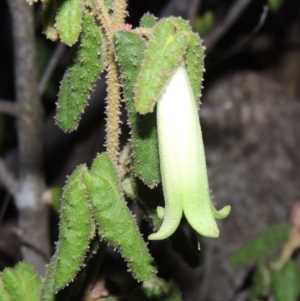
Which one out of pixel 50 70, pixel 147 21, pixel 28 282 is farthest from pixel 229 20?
pixel 28 282

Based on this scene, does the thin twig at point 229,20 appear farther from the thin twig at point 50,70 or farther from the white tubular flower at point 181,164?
the white tubular flower at point 181,164

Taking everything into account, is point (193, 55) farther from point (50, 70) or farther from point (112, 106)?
point (50, 70)

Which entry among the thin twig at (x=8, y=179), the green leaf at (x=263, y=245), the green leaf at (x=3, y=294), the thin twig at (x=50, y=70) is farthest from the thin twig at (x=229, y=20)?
the green leaf at (x=3, y=294)

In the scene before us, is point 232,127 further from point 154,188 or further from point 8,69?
point 154,188

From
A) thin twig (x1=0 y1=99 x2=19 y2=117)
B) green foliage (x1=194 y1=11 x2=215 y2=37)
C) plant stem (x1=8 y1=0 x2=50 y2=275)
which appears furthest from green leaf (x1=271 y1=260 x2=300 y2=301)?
thin twig (x1=0 y1=99 x2=19 y2=117)

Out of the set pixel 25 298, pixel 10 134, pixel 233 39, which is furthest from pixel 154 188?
pixel 233 39
